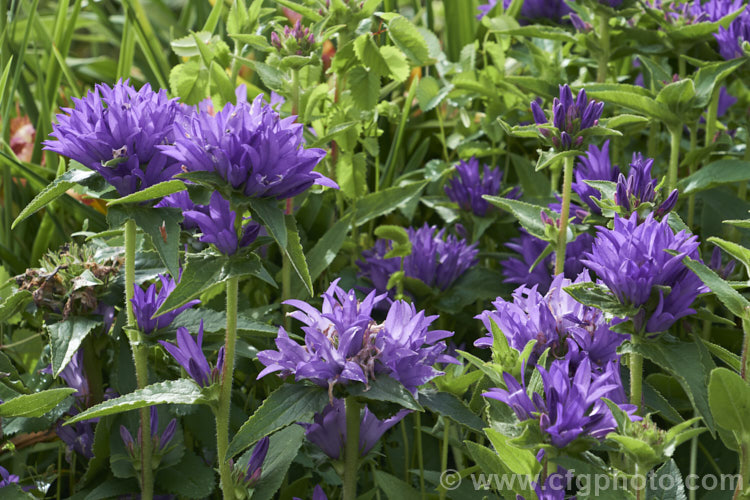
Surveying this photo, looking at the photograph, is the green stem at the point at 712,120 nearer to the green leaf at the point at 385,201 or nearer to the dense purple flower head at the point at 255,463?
the green leaf at the point at 385,201

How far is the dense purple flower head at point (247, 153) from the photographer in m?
0.67

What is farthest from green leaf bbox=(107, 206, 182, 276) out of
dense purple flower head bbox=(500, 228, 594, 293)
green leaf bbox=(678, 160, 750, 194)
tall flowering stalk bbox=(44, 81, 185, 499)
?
green leaf bbox=(678, 160, 750, 194)

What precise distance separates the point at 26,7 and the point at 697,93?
1159 mm

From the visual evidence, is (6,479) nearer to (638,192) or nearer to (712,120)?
(638,192)

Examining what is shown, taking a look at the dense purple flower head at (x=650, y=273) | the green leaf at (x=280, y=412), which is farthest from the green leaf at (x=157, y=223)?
the dense purple flower head at (x=650, y=273)

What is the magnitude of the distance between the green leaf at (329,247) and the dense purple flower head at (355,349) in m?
0.30

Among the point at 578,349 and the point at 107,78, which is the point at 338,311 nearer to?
the point at 578,349

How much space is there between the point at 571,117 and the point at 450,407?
1.09 ft

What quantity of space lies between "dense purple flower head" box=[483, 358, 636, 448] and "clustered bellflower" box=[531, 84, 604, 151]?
28 centimetres

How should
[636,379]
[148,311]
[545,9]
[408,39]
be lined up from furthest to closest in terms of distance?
[545,9] → [408,39] → [148,311] → [636,379]

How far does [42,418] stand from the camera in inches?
35.9

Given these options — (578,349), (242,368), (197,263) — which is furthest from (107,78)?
(578,349)

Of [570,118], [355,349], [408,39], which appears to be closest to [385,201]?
[408,39]

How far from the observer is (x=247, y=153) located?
0.67 meters
